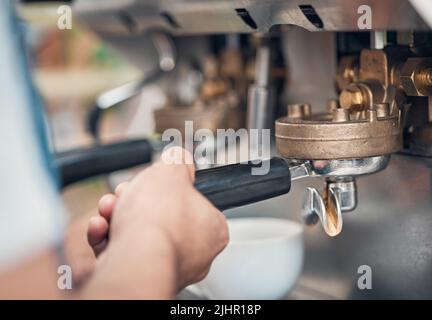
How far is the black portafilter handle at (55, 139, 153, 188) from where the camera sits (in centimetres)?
91

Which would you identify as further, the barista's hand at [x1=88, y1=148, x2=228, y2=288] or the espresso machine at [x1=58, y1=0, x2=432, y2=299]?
the espresso machine at [x1=58, y1=0, x2=432, y2=299]

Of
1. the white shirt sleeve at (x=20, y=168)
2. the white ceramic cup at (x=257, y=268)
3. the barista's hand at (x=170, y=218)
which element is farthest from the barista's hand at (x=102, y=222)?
the white shirt sleeve at (x=20, y=168)

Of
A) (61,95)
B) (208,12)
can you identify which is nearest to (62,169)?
(208,12)

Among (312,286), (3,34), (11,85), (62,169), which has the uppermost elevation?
(3,34)

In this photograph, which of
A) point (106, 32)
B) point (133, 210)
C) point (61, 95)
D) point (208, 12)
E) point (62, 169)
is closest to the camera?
point (133, 210)

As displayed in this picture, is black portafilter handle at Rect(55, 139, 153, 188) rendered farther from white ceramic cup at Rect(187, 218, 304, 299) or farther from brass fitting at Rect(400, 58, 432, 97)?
brass fitting at Rect(400, 58, 432, 97)

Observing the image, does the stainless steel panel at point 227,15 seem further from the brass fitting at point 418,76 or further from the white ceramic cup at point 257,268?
the white ceramic cup at point 257,268

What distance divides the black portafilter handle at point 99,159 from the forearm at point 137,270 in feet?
1.54

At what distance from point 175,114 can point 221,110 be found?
0.06 m

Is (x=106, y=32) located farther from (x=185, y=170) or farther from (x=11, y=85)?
(x=185, y=170)

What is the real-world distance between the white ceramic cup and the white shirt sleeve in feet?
2.21

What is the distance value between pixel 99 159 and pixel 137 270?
51 centimetres

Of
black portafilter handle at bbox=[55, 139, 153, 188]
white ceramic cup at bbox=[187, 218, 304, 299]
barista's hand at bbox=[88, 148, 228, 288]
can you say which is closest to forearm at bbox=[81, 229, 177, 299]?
barista's hand at bbox=[88, 148, 228, 288]

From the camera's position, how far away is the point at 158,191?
0.49m
